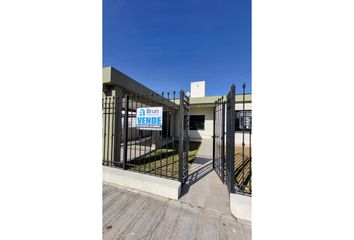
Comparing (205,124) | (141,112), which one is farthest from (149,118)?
(205,124)

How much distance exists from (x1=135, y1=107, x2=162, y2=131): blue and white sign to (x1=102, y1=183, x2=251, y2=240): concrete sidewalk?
153 centimetres

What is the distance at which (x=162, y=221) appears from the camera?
2.16 m

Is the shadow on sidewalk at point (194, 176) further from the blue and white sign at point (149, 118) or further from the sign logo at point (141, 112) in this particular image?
the sign logo at point (141, 112)

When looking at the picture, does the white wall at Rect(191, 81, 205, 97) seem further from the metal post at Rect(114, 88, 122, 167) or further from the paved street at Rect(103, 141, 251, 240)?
the paved street at Rect(103, 141, 251, 240)

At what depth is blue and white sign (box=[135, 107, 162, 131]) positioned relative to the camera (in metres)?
3.32


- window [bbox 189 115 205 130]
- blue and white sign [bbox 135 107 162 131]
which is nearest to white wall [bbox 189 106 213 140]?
window [bbox 189 115 205 130]

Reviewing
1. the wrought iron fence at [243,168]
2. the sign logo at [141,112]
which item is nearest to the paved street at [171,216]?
the wrought iron fence at [243,168]

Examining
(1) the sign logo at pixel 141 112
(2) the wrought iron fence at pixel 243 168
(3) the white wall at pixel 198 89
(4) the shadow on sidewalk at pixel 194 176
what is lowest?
(4) the shadow on sidewalk at pixel 194 176

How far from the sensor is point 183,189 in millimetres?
3170

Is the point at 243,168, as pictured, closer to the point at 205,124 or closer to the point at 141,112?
the point at 141,112

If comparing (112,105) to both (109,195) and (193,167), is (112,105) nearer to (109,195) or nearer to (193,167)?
(109,195)

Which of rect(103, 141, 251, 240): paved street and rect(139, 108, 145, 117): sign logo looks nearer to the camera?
rect(103, 141, 251, 240): paved street

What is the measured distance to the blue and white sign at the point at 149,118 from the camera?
3318mm

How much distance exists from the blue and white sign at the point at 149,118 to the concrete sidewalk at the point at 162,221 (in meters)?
1.53
